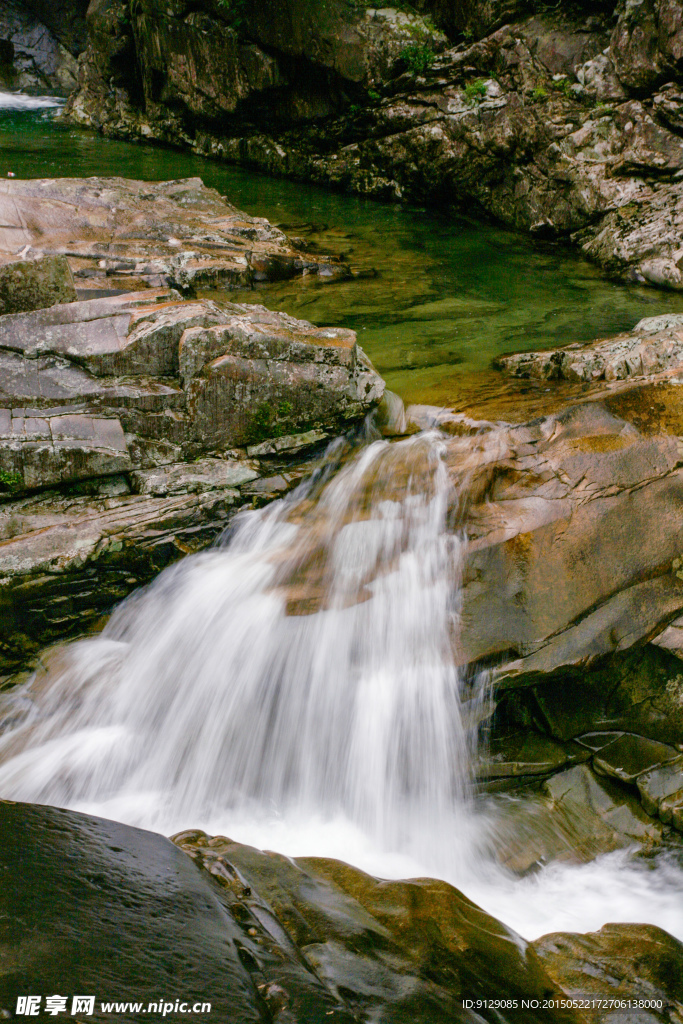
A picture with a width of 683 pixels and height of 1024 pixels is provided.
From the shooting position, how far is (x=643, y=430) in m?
4.66

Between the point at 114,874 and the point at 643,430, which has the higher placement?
the point at 643,430

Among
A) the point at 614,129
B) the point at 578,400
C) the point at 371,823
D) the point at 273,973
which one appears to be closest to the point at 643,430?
the point at 578,400

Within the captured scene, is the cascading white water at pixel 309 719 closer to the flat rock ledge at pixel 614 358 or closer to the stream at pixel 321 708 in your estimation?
the stream at pixel 321 708

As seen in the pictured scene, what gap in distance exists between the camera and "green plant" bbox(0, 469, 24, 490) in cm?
460

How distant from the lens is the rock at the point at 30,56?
25.2 m

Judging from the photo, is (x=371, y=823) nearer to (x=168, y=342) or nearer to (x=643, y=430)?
(x=643, y=430)

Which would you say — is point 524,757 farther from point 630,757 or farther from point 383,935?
point 383,935

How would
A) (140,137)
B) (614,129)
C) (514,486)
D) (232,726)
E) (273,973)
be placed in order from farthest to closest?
→ (140,137), (614,129), (514,486), (232,726), (273,973)

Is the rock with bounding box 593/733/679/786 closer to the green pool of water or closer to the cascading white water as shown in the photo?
the cascading white water

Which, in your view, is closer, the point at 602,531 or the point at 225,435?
the point at 602,531

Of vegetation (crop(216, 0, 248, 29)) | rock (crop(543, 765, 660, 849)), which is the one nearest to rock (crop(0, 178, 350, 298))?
rock (crop(543, 765, 660, 849))

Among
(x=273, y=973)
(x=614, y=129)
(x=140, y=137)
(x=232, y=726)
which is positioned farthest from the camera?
(x=140, y=137)

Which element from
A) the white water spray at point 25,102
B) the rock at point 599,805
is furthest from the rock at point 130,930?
the white water spray at point 25,102

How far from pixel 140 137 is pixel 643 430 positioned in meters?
19.1
